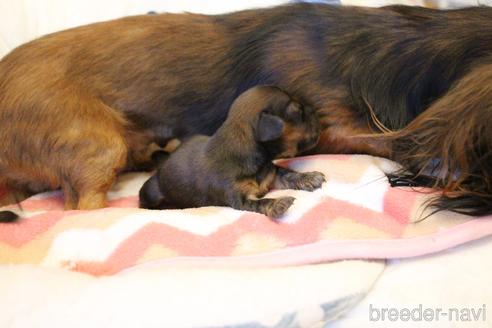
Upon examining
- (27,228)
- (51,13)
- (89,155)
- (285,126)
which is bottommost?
(27,228)

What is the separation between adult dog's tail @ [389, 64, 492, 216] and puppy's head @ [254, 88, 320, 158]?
0.85 feet

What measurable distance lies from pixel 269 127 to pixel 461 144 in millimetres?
457

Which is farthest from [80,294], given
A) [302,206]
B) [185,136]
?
[185,136]

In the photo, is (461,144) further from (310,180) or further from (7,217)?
(7,217)

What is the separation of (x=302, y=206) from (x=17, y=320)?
0.67 meters

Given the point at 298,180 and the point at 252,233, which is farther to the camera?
the point at 298,180

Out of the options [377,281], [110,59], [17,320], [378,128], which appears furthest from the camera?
[110,59]

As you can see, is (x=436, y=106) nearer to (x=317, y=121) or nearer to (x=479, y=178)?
(x=479, y=178)

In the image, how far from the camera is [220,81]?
5.29 ft

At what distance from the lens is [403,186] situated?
1402 mm

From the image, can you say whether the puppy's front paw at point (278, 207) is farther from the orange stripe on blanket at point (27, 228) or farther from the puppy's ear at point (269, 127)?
the orange stripe on blanket at point (27, 228)

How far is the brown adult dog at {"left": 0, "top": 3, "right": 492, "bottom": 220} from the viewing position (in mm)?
1441

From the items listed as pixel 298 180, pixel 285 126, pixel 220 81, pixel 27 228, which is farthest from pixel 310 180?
pixel 27 228

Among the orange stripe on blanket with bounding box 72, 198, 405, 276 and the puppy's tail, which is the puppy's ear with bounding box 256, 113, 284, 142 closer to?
the orange stripe on blanket with bounding box 72, 198, 405, 276
